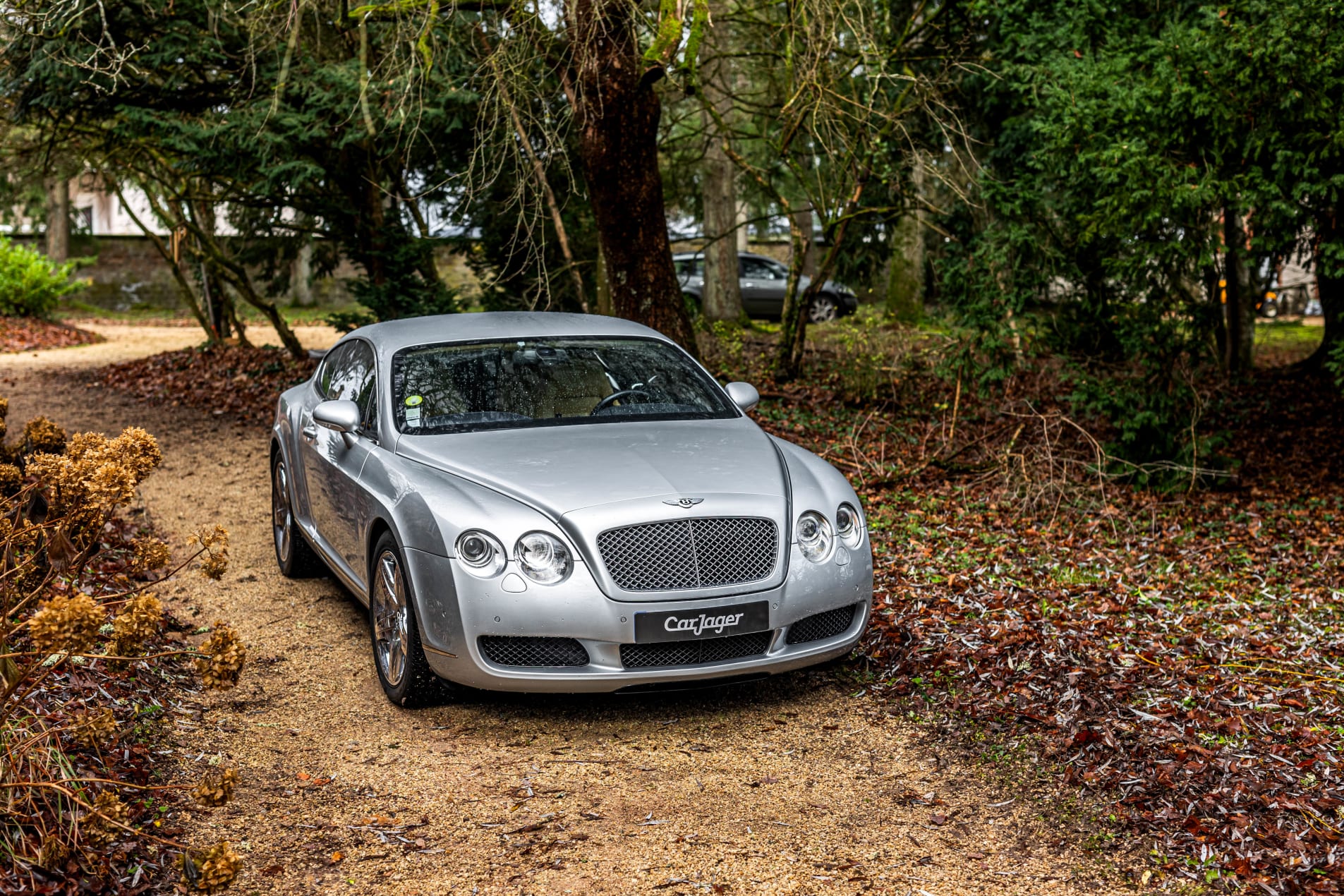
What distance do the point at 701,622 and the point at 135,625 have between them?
2.20 m

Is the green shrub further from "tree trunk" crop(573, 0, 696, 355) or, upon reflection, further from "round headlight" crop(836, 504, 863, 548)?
"tree trunk" crop(573, 0, 696, 355)

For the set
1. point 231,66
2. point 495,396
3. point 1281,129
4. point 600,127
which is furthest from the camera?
point 231,66

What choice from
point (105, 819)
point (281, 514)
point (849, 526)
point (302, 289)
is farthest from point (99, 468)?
point (302, 289)

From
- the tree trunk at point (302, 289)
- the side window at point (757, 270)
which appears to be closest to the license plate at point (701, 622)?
the side window at point (757, 270)

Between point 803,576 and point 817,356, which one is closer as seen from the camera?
point 803,576

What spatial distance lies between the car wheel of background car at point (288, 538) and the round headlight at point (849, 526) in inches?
133

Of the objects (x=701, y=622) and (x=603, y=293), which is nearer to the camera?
(x=701, y=622)

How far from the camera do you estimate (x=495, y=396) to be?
6027mm

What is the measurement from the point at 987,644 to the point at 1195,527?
374 centimetres

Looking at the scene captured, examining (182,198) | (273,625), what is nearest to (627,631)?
(273,625)

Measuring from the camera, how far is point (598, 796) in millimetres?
4492

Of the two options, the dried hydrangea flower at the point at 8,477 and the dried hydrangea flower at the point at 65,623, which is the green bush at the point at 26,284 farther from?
the dried hydrangea flower at the point at 65,623

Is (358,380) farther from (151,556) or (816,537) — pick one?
(816,537)

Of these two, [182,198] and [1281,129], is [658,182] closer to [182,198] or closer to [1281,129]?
[1281,129]
